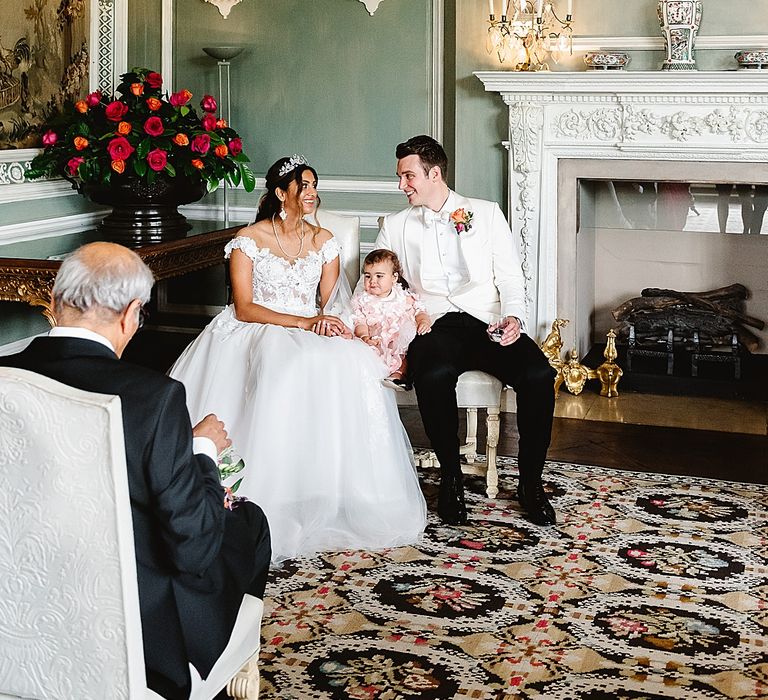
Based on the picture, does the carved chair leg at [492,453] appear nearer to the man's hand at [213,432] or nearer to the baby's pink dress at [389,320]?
the baby's pink dress at [389,320]

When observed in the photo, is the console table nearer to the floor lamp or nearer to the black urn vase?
the black urn vase

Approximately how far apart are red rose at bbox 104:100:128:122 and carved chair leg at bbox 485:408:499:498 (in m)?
2.30

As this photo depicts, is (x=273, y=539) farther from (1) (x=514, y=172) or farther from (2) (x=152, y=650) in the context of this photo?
(1) (x=514, y=172)

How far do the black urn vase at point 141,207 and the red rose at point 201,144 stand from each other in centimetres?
17

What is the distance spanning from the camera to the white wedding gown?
145 inches

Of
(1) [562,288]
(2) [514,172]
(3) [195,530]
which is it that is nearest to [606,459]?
(1) [562,288]

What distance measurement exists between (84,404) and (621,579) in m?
2.19

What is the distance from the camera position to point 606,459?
4719 mm

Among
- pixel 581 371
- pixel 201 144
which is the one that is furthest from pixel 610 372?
pixel 201 144

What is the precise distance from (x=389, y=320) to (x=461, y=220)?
20.5 inches

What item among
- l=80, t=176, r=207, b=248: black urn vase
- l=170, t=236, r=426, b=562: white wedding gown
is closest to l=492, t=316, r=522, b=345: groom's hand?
l=170, t=236, r=426, b=562: white wedding gown

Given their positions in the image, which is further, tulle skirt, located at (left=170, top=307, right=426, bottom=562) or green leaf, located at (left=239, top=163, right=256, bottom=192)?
green leaf, located at (left=239, top=163, right=256, bottom=192)

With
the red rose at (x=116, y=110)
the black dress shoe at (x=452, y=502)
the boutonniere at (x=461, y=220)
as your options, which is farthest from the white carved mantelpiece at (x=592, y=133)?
the black dress shoe at (x=452, y=502)

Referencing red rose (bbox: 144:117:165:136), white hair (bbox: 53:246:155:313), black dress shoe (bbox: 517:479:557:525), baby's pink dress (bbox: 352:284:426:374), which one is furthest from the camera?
red rose (bbox: 144:117:165:136)
